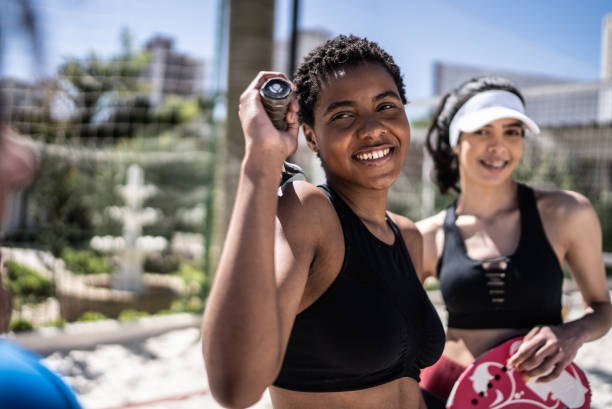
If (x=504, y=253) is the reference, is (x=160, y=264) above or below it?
below

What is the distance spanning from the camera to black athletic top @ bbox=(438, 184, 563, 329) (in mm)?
2121

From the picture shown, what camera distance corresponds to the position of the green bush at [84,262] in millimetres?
6316

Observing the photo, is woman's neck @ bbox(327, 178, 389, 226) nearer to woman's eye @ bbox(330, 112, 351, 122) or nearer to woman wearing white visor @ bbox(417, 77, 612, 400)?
woman's eye @ bbox(330, 112, 351, 122)

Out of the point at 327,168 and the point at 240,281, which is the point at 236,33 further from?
the point at 240,281

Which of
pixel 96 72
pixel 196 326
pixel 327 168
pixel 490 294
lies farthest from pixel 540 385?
pixel 96 72

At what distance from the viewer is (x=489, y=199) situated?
2.46 m

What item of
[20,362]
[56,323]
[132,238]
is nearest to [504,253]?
[20,362]

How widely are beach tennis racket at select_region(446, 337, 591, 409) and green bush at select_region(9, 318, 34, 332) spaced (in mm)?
5196

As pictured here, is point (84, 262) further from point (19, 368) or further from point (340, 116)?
point (19, 368)

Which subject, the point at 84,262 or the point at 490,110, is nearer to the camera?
the point at 490,110

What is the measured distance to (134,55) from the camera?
311 inches

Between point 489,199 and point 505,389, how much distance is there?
86 cm

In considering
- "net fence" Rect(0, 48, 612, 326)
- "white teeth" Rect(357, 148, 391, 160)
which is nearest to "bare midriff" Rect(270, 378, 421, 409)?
"white teeth" Rect(357, 148, 391, 160)

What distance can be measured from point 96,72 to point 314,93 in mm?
5582
